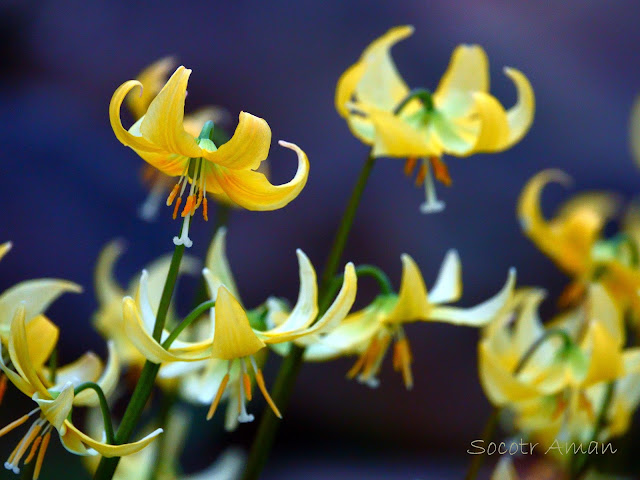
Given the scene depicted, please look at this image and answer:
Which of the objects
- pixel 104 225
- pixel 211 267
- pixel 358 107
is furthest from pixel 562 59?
pixel 211 267

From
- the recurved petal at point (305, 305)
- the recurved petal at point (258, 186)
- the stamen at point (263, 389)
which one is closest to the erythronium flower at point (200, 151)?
the recurved petal at point (258, 186)

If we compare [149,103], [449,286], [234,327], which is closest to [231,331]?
[234,327]

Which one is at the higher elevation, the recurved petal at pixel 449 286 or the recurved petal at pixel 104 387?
the recurved petal at pixel 104 387

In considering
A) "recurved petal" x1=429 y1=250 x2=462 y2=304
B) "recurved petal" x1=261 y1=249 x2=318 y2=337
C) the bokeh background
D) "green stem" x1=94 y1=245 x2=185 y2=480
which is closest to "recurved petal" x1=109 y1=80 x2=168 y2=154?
"green stem" x1=94 y1=245 x2=185 y2=480

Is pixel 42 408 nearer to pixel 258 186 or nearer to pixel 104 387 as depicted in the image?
pixel 104 387

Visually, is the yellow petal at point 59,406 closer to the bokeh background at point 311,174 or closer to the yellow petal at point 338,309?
the yellow petal at point 338,309

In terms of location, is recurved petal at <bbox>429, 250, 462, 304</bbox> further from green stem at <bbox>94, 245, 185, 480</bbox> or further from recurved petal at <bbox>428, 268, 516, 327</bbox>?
green stem at <bbox>94, 245, 185, 480</bbox>
